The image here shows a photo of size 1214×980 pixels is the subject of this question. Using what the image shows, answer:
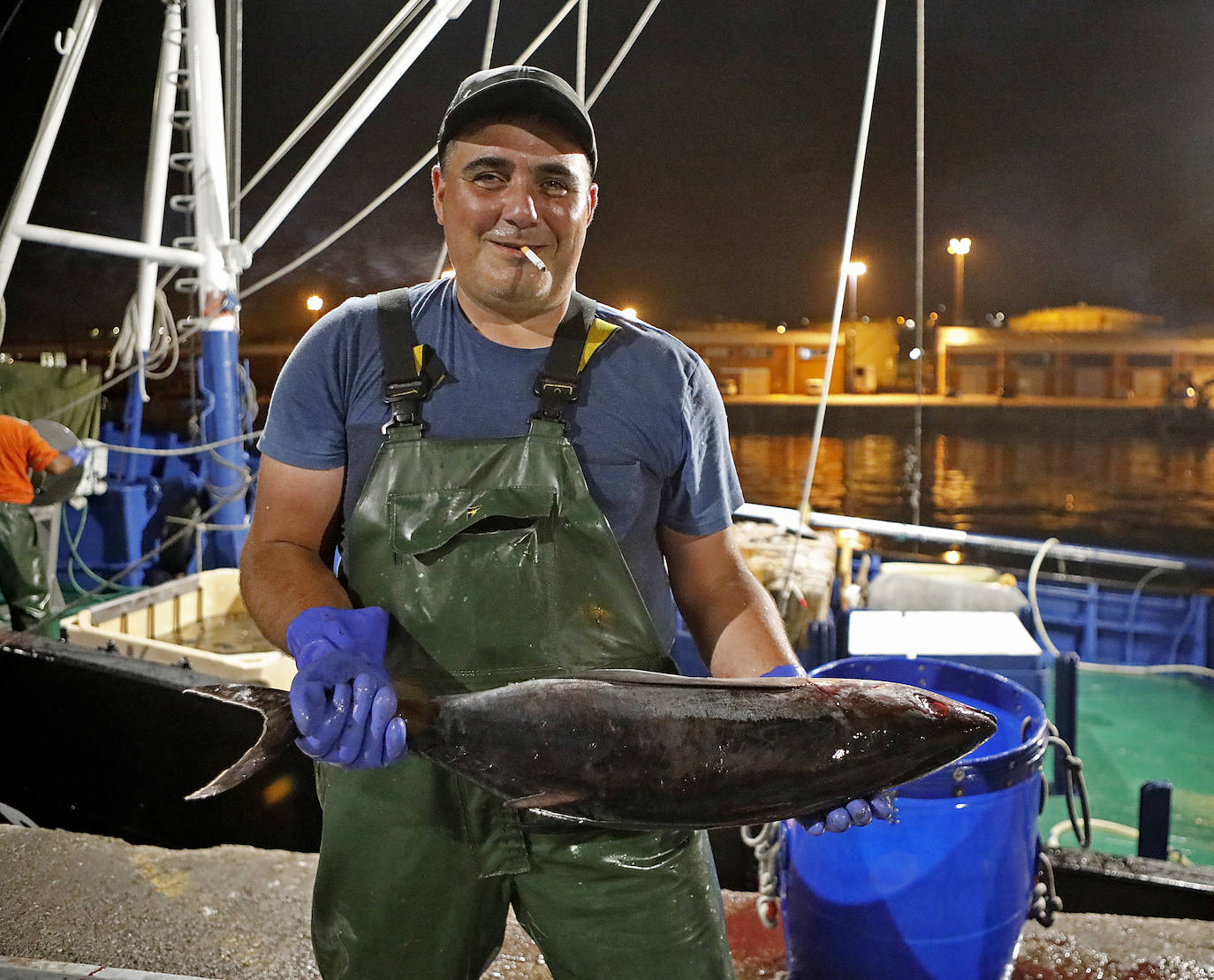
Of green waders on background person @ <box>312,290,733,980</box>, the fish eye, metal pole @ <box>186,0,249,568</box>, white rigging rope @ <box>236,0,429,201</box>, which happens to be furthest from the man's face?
metal pole @ <box>186,0,249,568</box>

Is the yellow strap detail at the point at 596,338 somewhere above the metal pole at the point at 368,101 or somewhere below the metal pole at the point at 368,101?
below

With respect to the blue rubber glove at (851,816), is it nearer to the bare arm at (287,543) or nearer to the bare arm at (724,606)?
the bare arm at (724,606)

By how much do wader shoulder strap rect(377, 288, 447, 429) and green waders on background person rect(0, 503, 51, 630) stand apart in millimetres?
→ 5326

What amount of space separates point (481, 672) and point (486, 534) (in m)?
0.23

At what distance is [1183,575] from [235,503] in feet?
28.8

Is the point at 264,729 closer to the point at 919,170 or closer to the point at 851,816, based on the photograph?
the point at 851,816

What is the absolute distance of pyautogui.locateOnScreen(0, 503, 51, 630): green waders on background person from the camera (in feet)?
18.1

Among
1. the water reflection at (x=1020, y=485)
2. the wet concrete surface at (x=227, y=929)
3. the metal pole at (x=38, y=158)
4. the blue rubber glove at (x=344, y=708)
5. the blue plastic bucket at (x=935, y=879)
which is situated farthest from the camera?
the water reflection at (x=1020, y=485)

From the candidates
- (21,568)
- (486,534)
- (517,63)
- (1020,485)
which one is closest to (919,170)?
(517,63)

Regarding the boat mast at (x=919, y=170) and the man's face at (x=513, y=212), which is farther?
the boat mast at (x=919, y=170)

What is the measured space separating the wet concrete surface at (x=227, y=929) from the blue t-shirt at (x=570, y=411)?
138 cm

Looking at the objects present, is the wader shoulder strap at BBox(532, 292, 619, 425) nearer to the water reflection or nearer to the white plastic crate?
the white plastic crate

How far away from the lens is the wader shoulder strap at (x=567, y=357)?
145cm

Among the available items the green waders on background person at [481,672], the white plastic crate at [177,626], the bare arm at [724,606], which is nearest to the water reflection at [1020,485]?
the white plastic crate at [177,626]
